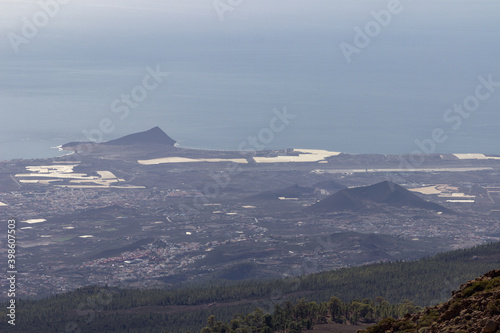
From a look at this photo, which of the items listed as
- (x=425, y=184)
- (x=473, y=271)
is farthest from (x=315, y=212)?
(x=473, y=271)

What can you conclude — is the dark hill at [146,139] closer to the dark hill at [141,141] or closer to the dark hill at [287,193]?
the dark hill at [141,141]

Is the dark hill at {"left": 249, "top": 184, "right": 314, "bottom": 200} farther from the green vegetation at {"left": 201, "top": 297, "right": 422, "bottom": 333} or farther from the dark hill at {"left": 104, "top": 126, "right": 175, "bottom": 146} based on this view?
the green vegetation at {"left": 201, "top": 297, "right": 422, "bottom": 333}

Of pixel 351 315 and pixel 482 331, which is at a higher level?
pixel 482 331

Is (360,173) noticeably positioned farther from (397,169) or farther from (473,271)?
(473,271)

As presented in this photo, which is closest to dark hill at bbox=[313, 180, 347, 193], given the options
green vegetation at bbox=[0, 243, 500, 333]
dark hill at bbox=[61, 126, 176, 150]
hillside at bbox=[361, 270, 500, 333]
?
dark hill at bbox=[61, 126, 176, 150]

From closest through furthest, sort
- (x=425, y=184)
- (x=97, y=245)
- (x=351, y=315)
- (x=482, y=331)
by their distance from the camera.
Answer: (x=482, y=331) < (x=351, y=315) < (x=97, y=245) < (x=425, y=184)

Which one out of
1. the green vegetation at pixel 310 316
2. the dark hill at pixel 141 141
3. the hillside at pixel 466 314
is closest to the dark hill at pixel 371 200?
the dark hill at pixel 141 141

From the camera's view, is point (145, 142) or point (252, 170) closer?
point (252, 170)
